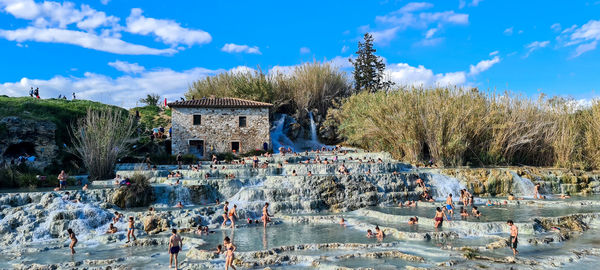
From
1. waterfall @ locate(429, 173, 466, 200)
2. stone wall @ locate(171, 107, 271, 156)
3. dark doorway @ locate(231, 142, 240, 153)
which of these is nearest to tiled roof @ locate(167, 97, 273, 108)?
stone wall @ locate(171, 107, 271, 156)

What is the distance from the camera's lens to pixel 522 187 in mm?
19531

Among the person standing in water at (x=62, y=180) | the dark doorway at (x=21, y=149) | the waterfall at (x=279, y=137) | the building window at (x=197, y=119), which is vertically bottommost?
the person standing in water at (x=62, y=180)

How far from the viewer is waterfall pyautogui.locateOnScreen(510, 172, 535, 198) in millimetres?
19453

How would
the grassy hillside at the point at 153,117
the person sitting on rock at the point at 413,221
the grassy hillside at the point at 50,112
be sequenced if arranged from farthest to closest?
the grassy hillside at the point at 153,117 → the grassy hillside at the point at 50,112 → the person sitting on rock at the point at 413,221

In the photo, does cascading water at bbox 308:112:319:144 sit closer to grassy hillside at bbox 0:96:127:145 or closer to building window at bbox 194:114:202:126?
building window at bbox 194:114:202:126

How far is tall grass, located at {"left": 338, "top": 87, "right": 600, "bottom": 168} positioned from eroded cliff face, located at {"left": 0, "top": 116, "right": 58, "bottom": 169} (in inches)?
763

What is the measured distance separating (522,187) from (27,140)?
27.1m

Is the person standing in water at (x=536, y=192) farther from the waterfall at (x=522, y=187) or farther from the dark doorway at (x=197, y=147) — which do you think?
the dark doorway at (x=197, y=147)

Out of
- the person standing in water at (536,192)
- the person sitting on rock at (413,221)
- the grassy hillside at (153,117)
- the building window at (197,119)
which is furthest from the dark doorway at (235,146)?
the person standing in water at (536,192)

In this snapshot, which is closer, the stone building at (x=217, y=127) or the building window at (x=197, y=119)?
the stone building at (x=217, y=127)

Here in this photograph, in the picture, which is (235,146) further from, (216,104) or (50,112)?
(50,112)

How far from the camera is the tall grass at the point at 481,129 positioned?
75.0 feet

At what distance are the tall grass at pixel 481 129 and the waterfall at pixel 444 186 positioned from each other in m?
3.18

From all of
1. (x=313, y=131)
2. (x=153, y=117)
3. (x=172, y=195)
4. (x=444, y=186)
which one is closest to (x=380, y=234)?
(x=444, y=186)
